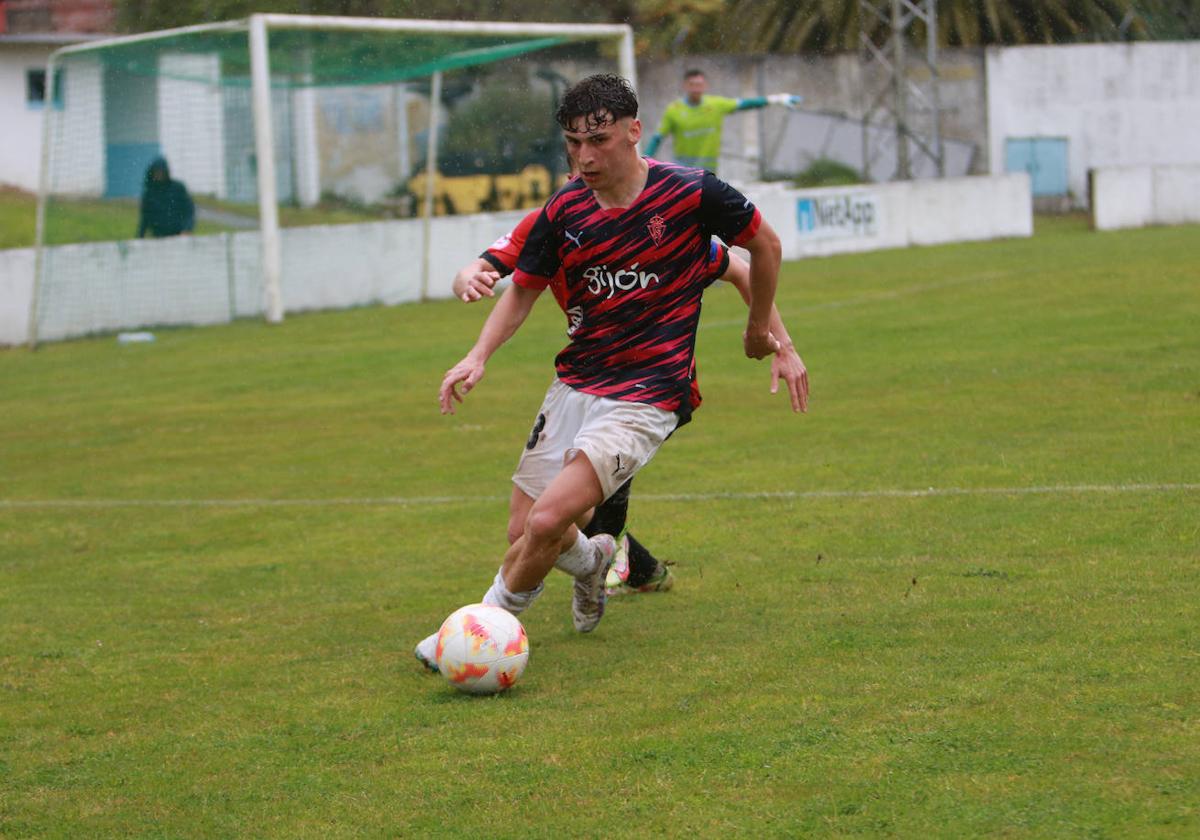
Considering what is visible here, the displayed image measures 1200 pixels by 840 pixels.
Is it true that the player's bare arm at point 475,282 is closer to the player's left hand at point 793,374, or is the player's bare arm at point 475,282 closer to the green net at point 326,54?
the player's left hand at point 793,374

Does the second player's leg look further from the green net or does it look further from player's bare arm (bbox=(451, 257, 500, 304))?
the green net

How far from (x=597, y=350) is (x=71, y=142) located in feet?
53.9

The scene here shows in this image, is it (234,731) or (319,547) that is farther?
(319,547)

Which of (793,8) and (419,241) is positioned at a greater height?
(793,8)

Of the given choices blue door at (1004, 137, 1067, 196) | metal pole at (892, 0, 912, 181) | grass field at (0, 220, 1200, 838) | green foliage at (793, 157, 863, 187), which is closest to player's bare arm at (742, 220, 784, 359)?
grass field at (0, 220, 1200, 838)

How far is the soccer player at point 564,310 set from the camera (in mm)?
5703

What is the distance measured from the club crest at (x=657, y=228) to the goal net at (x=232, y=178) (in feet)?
50.4

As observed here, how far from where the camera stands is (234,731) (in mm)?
5094

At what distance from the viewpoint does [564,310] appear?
5918mm

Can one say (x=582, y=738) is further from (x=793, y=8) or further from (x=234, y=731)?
(x=793, y=8)

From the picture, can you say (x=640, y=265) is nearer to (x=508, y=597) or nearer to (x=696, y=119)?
(x=508, y=597)

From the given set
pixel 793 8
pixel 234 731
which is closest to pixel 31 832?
pixel 234 731

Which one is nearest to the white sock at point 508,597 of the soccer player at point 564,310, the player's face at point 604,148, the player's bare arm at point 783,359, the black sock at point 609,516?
the soccer player at point 564,310

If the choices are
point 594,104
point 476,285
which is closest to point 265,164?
point 476,285
